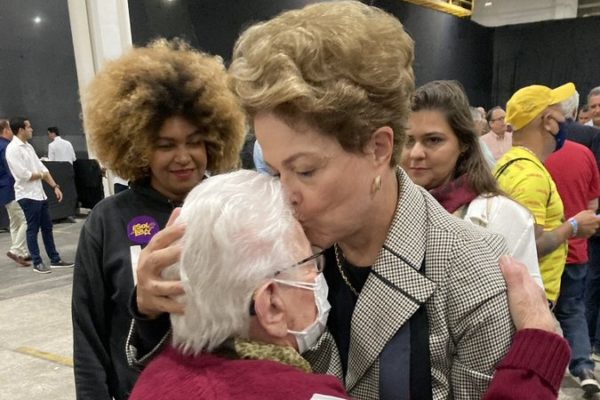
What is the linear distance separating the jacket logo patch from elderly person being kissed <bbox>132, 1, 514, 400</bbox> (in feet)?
1.86

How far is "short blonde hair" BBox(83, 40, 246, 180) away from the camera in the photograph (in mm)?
1793

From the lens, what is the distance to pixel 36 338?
14.0 feet

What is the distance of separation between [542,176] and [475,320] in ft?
5.58

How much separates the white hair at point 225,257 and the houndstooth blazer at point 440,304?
0.22 metres

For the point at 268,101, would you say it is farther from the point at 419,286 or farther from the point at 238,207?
the point at 419,286

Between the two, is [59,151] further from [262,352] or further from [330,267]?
[262,352]

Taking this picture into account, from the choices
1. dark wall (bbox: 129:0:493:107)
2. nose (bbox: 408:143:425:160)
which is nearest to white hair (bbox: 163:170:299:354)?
nose (bbox: 408:143:425:160)

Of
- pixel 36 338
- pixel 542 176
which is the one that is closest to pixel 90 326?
pixel 542 176

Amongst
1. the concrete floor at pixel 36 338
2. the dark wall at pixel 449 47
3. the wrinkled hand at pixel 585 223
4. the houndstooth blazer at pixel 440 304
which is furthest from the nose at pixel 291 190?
the dark wall at pixel 449 47

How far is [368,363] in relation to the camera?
1.08m

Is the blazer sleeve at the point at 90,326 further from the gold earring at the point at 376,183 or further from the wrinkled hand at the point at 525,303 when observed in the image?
the wrinkled hand at the point at 525,303

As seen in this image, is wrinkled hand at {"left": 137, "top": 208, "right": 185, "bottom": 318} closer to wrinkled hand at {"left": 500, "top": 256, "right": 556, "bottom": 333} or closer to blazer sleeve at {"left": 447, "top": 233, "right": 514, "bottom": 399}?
blazer sleeve at {"left": 447, "top": 233, "right": 514, "bottom": 399}

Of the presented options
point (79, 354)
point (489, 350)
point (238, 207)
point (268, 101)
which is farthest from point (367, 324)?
point (79, 354)

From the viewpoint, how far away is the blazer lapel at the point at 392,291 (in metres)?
1.06
